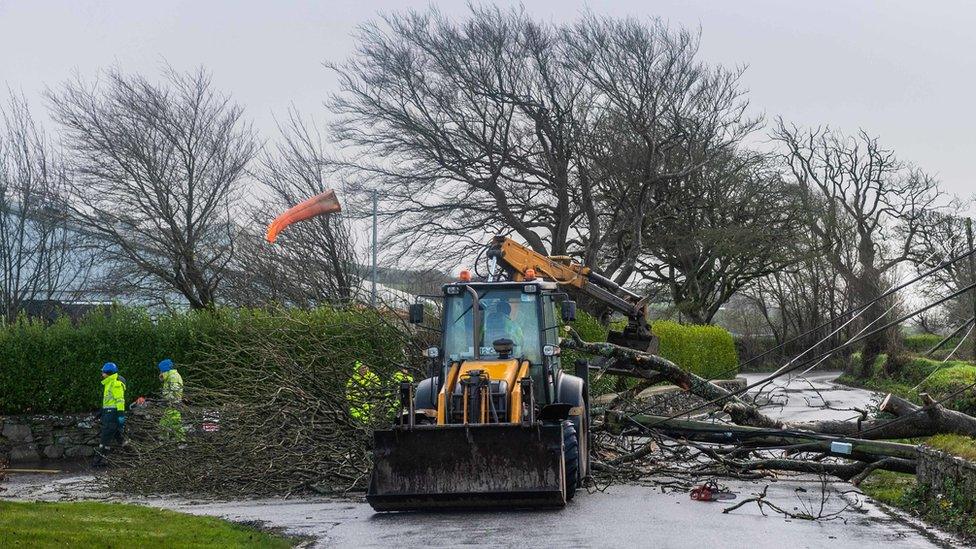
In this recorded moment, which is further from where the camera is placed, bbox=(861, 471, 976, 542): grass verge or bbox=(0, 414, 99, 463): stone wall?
bbox=(0, 414, 99, 463): stone wall

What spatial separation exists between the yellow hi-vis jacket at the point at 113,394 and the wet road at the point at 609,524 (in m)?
7.22

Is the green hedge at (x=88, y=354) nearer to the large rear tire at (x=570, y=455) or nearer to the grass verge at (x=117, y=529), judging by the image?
the grass verge at (x=117, y=529)

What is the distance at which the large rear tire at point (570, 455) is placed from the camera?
13.6 m

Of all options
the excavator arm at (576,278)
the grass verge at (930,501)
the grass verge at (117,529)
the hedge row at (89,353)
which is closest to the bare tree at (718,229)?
the hedge row at (89,353)

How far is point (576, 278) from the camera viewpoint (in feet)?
63.0

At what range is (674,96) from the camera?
38.1m

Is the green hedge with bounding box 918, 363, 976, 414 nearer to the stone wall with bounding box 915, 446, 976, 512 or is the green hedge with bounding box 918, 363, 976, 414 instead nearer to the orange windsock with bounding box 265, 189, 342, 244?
the stone wall with bounding box 915, 446, 976, 512

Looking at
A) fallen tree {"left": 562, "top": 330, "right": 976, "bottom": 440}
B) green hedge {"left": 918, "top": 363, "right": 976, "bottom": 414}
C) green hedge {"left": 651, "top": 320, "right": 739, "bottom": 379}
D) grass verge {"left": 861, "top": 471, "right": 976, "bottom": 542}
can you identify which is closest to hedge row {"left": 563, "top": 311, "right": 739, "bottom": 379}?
green hedge {"left": 651, "top": 320, "right": 739, "bottom": 379}

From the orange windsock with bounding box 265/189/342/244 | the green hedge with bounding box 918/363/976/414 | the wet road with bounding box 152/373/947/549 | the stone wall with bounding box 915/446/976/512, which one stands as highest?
the orange windsock with bounding box 265/189/342/244

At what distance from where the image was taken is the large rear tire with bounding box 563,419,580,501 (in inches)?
537

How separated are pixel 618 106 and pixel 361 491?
23.7 meters

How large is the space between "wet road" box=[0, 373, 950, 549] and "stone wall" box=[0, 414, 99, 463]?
1124 centimetres

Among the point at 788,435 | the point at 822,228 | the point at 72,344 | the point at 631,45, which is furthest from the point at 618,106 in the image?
the point at 788,435

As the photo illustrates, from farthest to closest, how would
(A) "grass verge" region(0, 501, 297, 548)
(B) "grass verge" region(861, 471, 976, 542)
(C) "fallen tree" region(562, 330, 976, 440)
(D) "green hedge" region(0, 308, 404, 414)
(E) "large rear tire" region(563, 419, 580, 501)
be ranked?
(D) "green hedge" region(0, 308, 404, 414) → (C) "fallen tree" region(562, 330, 976, 440) → (E) "large rear tire" region(563, 419, 580, 501) → (B) "grass verge" region(861, 471, 976, 542) → (A) "grass verge" region(0, 501, 297, 548)
